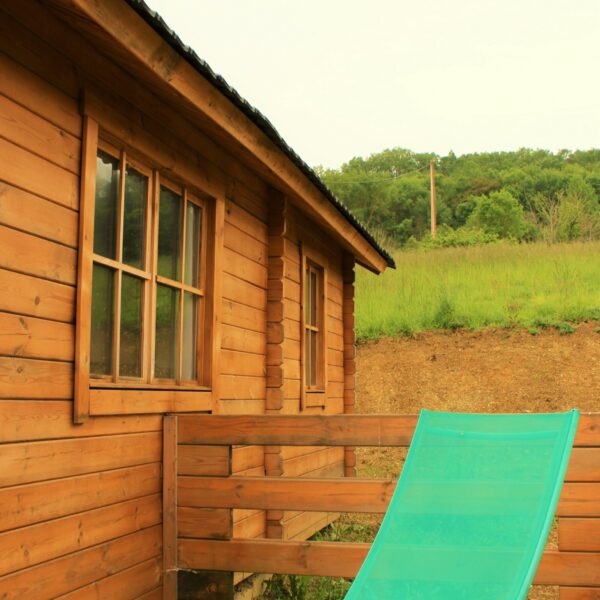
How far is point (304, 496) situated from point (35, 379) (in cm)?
164

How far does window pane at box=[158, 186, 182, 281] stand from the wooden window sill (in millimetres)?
672

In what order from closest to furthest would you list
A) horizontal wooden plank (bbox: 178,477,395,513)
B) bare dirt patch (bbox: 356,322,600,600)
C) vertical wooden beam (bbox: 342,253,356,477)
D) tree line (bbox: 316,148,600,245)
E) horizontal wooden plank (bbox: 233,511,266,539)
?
horizontal wooden plank (bbox: 178,477,395,513)
horizontal wooden plank (bbox: 233,511,266,539)
vertical wooden beam (bbox: 342,253,356,477)
bare dirt patch (bbox: 356,322,600,600)
tree line (bbox: 316,148,600,245)

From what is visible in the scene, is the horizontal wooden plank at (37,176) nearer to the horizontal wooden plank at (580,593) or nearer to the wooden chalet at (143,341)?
the wooden chalet at (143,341)

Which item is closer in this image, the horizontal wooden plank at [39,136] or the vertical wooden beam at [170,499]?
the horizontal wooden plank at [39,136]

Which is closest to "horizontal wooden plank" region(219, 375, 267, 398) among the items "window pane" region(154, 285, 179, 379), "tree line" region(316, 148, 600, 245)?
"window pane" region(154, 285, 179, 379)

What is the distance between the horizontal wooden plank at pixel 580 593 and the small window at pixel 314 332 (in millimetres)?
3680

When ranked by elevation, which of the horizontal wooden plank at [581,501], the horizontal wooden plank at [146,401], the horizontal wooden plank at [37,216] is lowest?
the horizontal wooden plank at [581,501]

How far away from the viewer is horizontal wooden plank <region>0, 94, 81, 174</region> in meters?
3.04

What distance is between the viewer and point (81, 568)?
3.46m

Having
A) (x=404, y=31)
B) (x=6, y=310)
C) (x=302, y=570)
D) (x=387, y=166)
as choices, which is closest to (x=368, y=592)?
(x=302, y=570)

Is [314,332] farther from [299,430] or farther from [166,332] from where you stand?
[299,430]

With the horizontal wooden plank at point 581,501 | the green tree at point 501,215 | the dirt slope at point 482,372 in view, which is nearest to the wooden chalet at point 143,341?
the horizontal wooden plank at point 581,501

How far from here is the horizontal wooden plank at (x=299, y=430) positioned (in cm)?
407

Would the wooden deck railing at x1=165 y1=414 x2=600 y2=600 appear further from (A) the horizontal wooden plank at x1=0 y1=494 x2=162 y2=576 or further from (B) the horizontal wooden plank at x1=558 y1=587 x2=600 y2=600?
(A) the horizontal wooden plank at x1=0 y1=494 x2=162 y2=576
